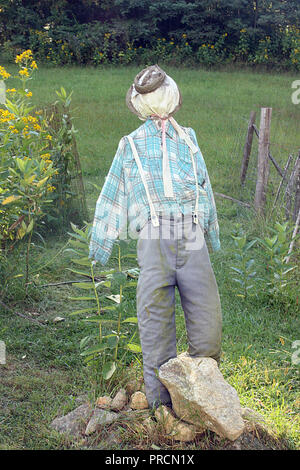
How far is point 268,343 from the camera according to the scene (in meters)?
3.62

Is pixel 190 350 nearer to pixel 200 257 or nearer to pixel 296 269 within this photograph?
pixel 200 257

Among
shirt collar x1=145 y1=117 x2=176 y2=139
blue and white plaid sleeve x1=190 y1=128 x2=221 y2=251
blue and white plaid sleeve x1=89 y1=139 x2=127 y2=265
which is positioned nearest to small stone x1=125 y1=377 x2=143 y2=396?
blue and white plaid sleeve x1=89 y1=139 x2=127 y2=265

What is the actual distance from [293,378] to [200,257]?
1.12m

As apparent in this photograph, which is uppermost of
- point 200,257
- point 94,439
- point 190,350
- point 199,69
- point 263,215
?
point 200,257

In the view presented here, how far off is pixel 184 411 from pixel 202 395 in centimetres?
15

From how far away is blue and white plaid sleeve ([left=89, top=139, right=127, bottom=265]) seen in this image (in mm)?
2766

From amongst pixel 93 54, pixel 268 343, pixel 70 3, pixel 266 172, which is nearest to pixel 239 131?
pixel 266 172

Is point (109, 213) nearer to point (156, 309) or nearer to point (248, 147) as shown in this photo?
point (156, 309)

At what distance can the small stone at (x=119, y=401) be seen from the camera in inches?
110

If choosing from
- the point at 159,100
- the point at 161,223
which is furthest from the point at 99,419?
the point at 159,100

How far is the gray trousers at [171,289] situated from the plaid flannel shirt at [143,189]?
97 millimetres

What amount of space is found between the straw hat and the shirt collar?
0.17ft

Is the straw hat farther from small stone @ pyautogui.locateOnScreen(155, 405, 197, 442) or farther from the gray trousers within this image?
small stone @ pyautogui.locateOnScreen(155, 405, 197, 442)

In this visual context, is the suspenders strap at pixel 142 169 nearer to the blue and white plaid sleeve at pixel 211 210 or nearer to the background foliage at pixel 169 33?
the blue and white plaid sleeve at pixel 211 210
